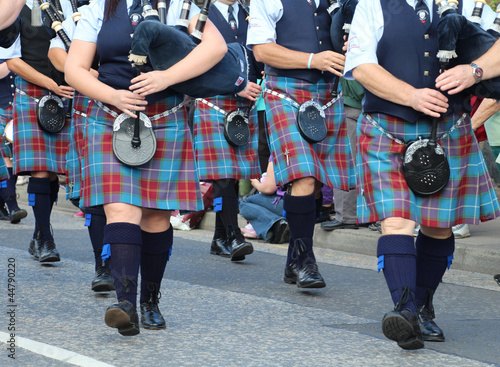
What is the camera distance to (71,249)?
24.7 feet

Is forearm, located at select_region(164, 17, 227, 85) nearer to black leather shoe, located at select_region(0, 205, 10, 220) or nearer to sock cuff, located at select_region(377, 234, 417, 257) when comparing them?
sock cuff, located at select_region(377, 234, 417, 257)

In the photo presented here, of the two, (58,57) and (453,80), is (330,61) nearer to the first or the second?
(453,80)

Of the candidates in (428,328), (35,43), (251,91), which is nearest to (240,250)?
(251,91)

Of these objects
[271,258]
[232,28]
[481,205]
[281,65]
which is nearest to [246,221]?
[271,258]

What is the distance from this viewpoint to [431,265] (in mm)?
4418

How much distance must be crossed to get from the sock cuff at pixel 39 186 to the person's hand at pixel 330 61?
2.14 metres

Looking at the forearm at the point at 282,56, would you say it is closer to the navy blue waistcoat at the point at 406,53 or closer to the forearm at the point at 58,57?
the forearm at the point at 58,57

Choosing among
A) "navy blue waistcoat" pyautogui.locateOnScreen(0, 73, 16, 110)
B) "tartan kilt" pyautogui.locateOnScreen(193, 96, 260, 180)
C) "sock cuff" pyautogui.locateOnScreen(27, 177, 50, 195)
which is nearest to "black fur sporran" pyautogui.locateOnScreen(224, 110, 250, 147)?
"tartan kilt" pyautogui.locateOnScreen(193, 96, 260, 180)

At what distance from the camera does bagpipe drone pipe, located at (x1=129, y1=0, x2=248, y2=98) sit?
160 inches

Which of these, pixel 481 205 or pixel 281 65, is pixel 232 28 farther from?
pixel 481 205

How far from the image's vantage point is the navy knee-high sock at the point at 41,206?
260 inches

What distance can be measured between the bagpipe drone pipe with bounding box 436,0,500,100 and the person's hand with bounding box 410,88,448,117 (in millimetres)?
162

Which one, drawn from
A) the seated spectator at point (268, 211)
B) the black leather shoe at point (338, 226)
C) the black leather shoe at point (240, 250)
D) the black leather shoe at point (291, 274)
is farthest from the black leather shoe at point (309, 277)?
the seated spectator at point (268, 211)

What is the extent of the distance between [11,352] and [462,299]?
2716 mm
